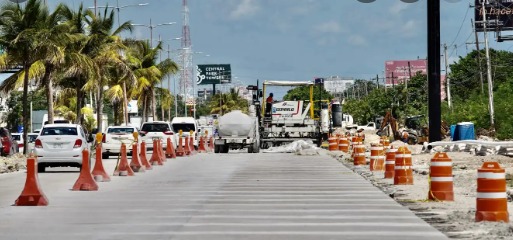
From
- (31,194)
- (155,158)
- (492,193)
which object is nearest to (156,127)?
(155,158)

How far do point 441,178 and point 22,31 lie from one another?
31363 millimetres

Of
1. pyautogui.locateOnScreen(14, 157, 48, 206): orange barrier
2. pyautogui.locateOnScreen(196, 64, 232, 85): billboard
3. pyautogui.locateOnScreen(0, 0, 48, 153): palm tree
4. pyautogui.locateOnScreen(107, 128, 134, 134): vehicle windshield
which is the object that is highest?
pyautogui.locateOnScreen(196, 64, 232, 85): billboard

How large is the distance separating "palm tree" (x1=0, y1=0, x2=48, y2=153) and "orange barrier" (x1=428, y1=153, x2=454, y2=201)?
3053 centimetres

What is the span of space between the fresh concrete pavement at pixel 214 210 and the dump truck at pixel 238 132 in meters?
22.6

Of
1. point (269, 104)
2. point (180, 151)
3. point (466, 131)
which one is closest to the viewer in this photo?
point (180, 151)

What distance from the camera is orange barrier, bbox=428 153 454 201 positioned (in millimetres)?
18625

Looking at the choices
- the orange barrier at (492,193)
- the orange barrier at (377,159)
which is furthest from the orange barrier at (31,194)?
the orange barrier at (377,159)

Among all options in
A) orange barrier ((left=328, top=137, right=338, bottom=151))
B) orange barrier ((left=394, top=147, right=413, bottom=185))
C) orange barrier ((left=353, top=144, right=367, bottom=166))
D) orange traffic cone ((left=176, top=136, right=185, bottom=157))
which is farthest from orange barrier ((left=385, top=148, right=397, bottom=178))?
orange barrier ((left=328, top=137, right=338, bottom=151))

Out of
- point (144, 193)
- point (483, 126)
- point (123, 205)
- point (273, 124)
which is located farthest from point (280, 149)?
point (123, 205)

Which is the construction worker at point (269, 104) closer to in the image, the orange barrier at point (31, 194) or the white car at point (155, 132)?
the white car at point (155, 132)

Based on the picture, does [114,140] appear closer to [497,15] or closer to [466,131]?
[466,131]

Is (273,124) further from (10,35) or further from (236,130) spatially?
(10,35)

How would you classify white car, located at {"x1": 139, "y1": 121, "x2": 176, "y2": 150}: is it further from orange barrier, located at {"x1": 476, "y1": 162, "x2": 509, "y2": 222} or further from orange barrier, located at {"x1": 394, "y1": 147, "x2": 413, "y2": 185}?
orange barrier, located at {"x1": 476, "y1": 162, "x2": 509, "y2": 222}

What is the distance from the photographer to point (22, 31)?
46.5 metres
